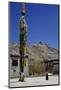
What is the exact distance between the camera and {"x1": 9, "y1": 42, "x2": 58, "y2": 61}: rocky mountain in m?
2.68

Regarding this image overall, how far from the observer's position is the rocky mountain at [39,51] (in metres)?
2.68

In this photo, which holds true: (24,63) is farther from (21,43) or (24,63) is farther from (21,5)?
(21,5)

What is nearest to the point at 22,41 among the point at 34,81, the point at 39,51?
the point at 39,51

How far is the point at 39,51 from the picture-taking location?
277 centimetres

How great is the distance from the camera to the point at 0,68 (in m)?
2.63

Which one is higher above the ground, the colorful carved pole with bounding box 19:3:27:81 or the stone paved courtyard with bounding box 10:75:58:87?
the colorful carved pole with bounding box 19:3:27:81

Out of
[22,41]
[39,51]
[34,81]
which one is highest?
[22,41]

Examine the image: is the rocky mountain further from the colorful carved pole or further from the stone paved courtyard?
the stone paved courtyard

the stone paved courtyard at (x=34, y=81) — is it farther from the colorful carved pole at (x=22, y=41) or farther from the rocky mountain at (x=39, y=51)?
the rocky mountain at (x=39, y=51)

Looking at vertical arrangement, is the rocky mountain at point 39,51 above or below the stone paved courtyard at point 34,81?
above

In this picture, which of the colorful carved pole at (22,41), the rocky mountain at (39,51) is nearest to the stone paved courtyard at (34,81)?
the colorful carved pole at (22,41)

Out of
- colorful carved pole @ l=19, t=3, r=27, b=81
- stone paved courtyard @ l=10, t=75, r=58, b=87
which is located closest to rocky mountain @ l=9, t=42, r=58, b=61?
colorful carved pole @ l=19, t=3, r=27, b=81

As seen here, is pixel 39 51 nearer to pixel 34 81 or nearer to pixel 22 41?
pixel 22 41

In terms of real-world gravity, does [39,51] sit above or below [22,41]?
below
